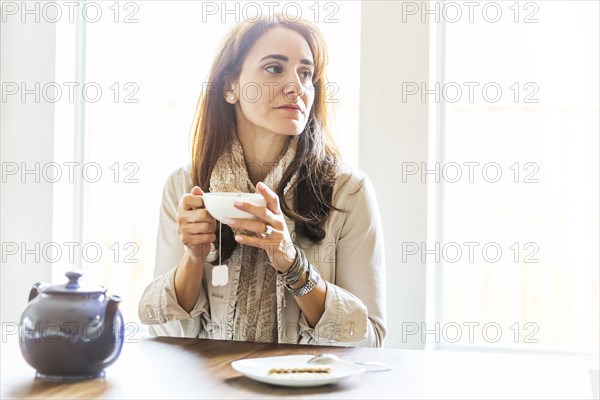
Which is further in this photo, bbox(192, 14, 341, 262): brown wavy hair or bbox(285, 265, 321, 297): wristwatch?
bbox(192, 14, 341, 262): brown wavy hair

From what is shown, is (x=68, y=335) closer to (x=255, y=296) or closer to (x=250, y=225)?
(x=250, y=225)

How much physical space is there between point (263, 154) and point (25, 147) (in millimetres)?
976

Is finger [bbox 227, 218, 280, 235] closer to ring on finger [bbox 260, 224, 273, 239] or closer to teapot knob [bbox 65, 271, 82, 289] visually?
ring on finger [bbox 260, 224, 273, 239]

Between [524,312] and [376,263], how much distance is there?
89 centimetres

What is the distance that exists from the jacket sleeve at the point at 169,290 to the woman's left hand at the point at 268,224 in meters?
0.33

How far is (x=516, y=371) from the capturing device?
4.95 feet

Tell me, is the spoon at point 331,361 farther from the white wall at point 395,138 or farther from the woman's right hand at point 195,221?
the white wall at point 395,138

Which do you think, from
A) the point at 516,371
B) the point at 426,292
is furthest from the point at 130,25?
the point at 516,371

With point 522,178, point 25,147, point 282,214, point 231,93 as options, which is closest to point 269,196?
point 282,214

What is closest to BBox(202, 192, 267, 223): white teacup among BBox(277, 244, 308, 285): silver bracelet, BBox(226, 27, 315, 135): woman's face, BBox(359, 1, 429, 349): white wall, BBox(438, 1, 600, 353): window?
BBox(277, 244, 308, 285): silver bracelet

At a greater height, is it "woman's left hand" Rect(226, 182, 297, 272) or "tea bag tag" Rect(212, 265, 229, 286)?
"woman's left hand" Rect(226, 182, 297, 272)

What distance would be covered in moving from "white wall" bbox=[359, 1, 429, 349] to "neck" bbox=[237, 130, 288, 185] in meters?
0.34

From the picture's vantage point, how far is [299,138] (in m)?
2.19

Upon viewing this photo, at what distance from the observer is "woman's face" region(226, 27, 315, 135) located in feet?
6.98
